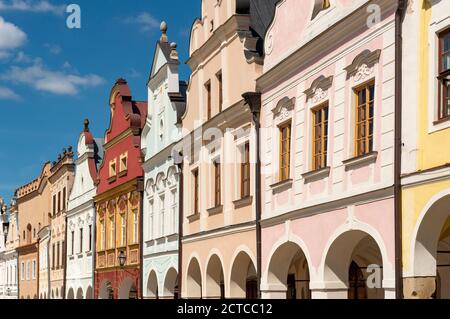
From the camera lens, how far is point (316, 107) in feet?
60.1

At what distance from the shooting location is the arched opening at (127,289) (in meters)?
35.8

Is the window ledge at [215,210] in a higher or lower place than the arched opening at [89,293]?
higher

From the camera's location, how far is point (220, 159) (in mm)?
24812

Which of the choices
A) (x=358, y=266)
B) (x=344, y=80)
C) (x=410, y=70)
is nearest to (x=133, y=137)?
(x=358, y=266)

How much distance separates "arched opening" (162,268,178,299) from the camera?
Answer: 30281 millimetres

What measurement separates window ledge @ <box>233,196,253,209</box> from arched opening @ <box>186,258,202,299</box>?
180 inches

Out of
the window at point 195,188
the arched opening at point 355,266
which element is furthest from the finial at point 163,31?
the arched opening at point 355,266

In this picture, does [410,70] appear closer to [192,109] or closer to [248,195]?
[248,195]

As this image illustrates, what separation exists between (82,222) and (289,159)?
1039 inches

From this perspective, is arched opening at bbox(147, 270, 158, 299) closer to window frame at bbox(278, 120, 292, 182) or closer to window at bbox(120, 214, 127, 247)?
window at bbox(120, 214, 127, 247)

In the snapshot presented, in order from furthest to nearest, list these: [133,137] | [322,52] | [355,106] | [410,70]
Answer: [133,137], [322,52], [355,106], [410,70]

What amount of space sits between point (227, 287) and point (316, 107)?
6917 millimetres

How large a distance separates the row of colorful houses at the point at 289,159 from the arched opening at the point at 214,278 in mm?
47

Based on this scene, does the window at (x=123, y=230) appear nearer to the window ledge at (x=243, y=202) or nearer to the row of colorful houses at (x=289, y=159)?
the row of colorful houses at (x=289, y=159)
